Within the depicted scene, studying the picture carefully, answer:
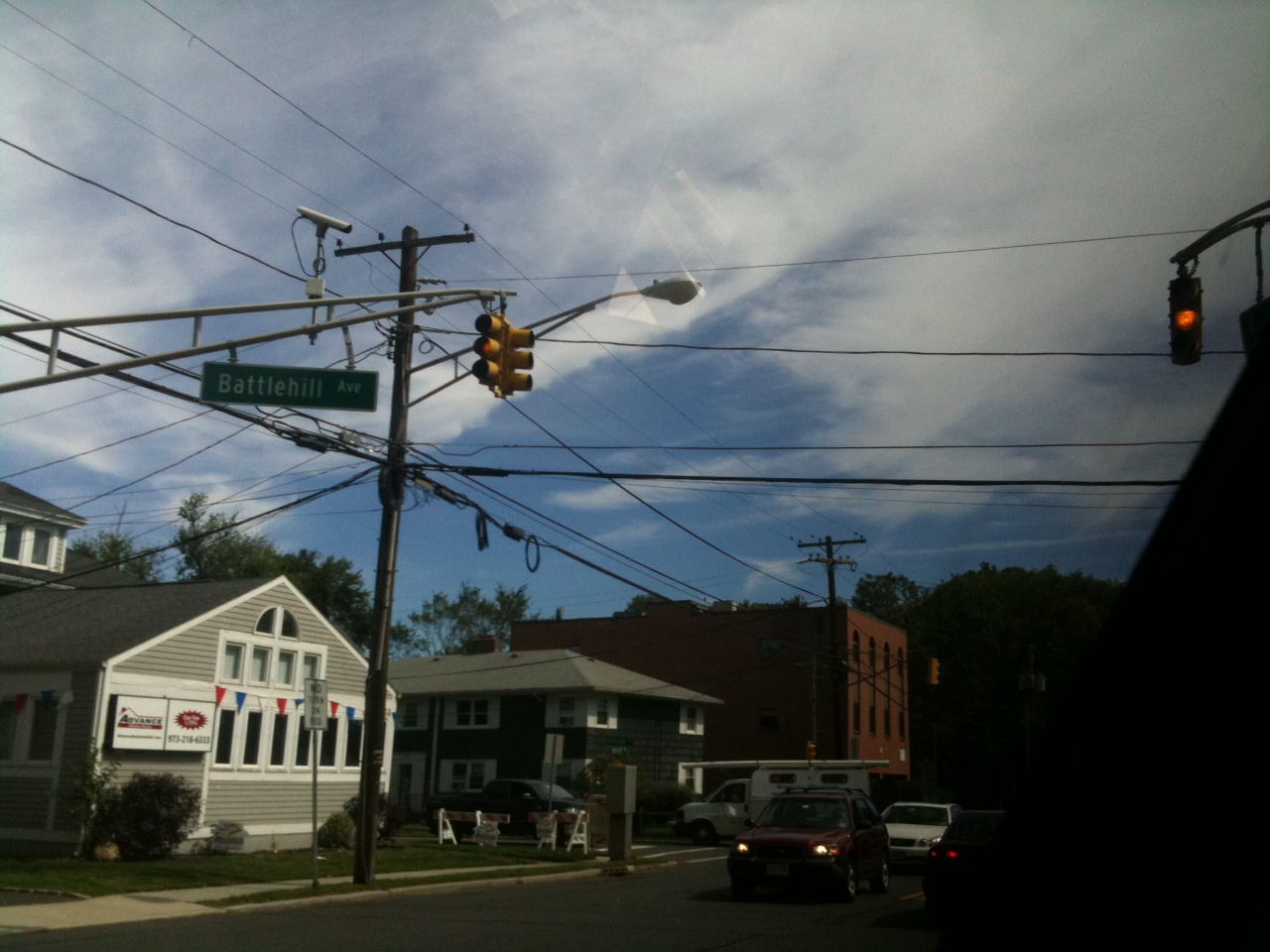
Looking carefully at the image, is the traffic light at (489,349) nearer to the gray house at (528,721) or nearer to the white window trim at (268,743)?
the white window trim at (268,743)

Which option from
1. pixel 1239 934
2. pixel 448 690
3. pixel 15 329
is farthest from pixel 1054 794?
pixel 448 690

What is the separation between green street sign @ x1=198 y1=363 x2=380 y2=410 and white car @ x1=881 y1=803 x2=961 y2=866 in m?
16.8

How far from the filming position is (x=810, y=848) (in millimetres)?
17953

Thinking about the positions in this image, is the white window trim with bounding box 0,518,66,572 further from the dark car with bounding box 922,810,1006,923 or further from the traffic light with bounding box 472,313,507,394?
the dark car with bounding box 922,810,1006,923

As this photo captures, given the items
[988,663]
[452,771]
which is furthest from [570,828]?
[988,663]

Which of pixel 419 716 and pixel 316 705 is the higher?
pixel 419 716

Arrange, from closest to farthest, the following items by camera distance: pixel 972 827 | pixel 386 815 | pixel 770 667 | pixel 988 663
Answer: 1. pixel 972 827
2. pixel 386 815
3. pixel 988 663
4. pixel 770 667

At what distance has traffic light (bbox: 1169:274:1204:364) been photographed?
12.9 m

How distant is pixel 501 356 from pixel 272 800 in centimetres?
1680

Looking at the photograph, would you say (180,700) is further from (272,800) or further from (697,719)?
(697,719)

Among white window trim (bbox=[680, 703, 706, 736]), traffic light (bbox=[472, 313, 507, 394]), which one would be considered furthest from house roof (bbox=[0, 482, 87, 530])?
white window trim (bbox=[680, 703, 706, 736])

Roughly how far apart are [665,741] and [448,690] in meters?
9.44

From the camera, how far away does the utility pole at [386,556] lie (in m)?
19.9

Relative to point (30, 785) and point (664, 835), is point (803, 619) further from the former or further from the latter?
point (30, 785)
